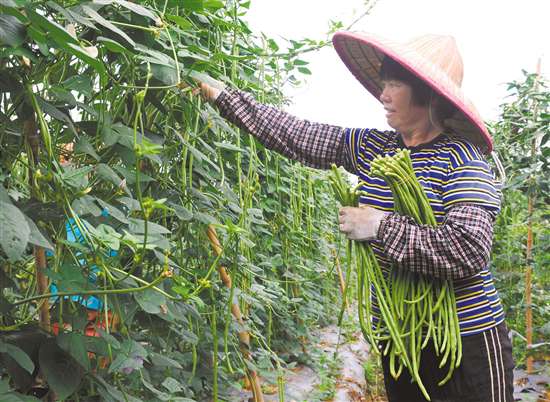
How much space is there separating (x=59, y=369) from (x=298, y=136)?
86cm

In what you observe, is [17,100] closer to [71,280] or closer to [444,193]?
[71,280]

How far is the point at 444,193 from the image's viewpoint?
1318 mm

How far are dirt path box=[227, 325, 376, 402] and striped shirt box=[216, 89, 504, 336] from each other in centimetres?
84

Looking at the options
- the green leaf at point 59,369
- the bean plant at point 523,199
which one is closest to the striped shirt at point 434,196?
the green leaf at point 59,369

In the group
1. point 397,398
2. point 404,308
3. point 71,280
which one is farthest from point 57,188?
point 397,398

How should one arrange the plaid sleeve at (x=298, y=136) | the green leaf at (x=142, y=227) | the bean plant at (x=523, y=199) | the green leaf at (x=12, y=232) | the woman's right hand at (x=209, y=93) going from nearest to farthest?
the green leaf at (x=12, y=232) < the green leaf at (x=142, y=227) < the woman's right hand at (x=209, y=93) < the plaid sleeve at (x=298, y=136) < the bean plant at (x=523, y=199)

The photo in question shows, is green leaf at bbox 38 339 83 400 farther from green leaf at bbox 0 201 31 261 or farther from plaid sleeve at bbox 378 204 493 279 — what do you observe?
plaid sleeve at bbox 378 204 493 279

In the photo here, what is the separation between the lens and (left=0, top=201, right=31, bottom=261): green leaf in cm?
61

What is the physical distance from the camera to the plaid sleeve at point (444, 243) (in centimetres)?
125

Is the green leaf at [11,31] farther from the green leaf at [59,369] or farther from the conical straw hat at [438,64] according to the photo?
the conical straw hat at [438,64]

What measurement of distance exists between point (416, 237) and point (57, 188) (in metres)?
0.71

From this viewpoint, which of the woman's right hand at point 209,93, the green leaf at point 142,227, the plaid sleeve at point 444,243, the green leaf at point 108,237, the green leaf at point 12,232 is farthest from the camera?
the woman's right hand at point 209,93

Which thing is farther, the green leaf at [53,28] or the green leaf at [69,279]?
the green leaf at [69,279]

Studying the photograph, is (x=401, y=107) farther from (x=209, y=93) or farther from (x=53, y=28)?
(x=53, y=28)
